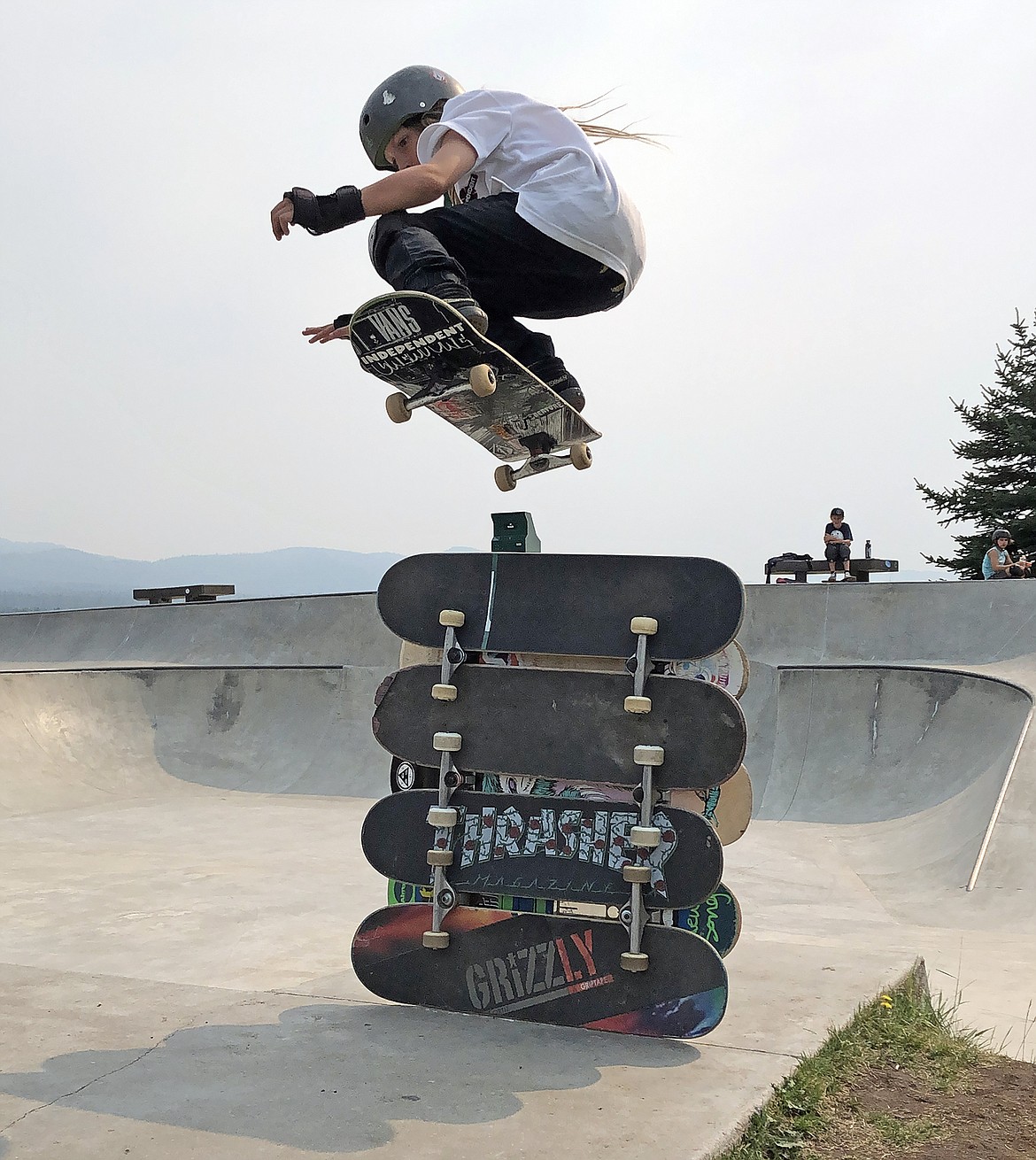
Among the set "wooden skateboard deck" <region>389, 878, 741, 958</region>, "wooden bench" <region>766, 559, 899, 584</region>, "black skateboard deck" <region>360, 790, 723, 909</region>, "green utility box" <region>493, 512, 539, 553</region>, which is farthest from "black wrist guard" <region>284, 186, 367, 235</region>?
"wooden bench" <region>766, 559, 899, 584</region>

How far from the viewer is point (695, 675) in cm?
321

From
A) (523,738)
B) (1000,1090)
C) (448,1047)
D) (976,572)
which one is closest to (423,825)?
(523,738)

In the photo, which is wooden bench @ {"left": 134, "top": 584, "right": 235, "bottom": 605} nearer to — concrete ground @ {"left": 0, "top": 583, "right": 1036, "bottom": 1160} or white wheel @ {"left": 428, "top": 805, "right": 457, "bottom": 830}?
concrete ground @ {"left": 0, "top": 583, "right": 1036, "bottom": 1160}

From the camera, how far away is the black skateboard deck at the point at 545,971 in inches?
118

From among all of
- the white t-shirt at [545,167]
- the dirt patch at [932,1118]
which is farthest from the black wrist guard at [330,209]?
the dirt patch at [932,1118]

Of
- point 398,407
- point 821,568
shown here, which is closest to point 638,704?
point 398,407

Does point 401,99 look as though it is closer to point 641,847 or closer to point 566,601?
point 566,601

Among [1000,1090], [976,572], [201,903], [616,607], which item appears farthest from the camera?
[976,572]

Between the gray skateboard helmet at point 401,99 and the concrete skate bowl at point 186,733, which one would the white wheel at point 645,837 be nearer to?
the gray skateboard helmet at point 401,99

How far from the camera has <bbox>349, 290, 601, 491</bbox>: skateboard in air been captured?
10.1 ft

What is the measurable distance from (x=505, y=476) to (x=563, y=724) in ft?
4.52

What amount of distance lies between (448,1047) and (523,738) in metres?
0.91

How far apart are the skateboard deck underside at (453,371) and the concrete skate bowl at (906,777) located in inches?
175

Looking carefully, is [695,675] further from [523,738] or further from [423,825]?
[423,825]
